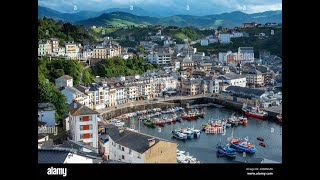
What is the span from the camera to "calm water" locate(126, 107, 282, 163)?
6.35m

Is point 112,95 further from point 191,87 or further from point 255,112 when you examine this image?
point 255,112

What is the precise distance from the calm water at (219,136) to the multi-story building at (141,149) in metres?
1.98

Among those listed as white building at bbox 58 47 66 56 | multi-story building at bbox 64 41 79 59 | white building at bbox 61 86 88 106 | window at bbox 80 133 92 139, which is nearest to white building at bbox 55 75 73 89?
white building at bbox 61 86 88 106

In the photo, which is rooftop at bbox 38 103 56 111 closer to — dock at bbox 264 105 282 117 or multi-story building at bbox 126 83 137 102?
multi-story building at bbox 126 83 137 102

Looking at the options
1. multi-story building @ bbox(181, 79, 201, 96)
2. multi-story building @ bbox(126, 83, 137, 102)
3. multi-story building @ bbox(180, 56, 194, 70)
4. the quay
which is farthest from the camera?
multi-story building @ bbox(180, 56, 194, 70)

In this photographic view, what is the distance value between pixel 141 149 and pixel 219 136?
496 centimetres

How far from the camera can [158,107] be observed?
1109cm

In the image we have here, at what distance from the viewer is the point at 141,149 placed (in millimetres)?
3201

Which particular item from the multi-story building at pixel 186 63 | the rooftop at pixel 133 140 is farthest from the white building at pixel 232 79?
the rooftop at pixel 133 140

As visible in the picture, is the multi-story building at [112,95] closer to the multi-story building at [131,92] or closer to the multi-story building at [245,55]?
the multi-story building at [131,92]

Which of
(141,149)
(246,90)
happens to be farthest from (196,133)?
(141,149)

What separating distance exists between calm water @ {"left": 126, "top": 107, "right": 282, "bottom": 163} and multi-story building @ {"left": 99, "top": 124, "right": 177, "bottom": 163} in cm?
198

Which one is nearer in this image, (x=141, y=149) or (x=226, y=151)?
(x=141, y=149)
